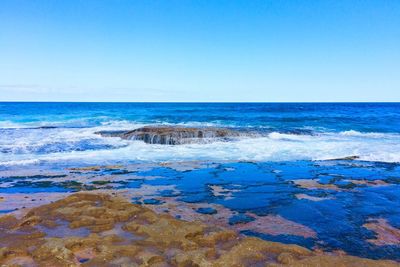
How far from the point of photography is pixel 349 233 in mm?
6430

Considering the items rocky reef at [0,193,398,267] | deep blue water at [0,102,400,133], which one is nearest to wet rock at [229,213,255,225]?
rocky reef at [0,193,398,267]

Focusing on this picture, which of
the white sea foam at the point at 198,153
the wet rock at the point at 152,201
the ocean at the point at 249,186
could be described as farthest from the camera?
the white sea foam at the point at 198,153

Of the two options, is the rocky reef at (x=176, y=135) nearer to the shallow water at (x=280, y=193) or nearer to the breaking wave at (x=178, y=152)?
the breaking wave at (x=178, y=152)

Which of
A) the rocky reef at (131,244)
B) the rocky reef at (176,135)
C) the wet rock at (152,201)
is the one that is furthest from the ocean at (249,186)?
the rocky reef at (176,135)

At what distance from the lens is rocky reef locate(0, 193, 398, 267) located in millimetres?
5062

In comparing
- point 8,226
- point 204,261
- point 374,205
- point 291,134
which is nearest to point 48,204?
point 8,226

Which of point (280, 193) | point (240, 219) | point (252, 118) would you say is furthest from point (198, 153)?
point (252, 118)

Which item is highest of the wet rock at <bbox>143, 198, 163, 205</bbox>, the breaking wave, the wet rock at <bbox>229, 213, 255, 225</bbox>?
the wet rock at <bbox>229, 213, 255, 225</bbox>

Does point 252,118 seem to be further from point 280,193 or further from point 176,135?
point 280,193

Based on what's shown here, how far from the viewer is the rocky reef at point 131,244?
5.06m

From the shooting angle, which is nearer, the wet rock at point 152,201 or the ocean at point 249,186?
the ocean at point 249,186

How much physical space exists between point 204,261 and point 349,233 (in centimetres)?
319

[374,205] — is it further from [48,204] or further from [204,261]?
[48,204]

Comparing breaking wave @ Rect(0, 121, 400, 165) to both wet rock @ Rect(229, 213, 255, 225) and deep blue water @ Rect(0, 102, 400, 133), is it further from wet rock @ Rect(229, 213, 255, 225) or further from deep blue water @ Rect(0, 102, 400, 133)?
deep blue water @ Rect(0, 102, 400, 133)
